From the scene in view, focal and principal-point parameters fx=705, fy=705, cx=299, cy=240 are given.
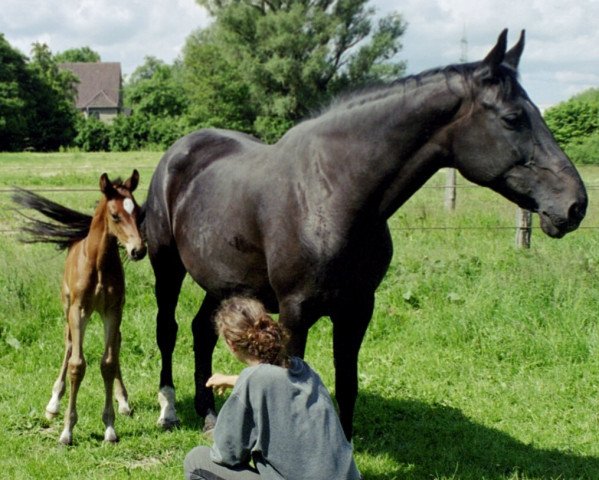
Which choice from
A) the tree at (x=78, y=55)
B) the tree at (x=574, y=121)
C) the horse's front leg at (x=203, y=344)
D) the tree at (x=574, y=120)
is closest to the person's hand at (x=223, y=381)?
the horse's front leg at (x=203, y=344)

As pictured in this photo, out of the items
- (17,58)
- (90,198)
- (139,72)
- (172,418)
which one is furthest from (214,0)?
(139,72)

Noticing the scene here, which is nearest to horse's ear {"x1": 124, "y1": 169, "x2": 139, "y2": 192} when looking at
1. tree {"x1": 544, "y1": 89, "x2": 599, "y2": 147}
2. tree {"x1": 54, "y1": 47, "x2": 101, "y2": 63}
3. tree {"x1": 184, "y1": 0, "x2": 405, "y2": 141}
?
tree {"x1": 544, "y1": 89, "x2": 599, "y2": 147}

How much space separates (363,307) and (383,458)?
1.07 m

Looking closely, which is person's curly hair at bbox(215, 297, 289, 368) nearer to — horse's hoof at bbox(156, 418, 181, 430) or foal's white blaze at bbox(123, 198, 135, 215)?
foal's white blaze at bbox(123, 198, 135, 215)

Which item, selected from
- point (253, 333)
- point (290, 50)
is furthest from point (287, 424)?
point (290, 50)

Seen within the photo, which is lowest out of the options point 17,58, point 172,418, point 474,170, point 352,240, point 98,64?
point 172,418

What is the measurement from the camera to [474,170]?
10.5 ft

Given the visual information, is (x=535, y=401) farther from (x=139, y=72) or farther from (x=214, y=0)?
(x=139, y=72)

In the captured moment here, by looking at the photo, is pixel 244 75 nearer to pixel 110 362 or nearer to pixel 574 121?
pixel 574 121

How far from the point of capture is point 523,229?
839 cm

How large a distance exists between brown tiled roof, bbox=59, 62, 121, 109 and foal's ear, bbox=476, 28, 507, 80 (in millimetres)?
81762

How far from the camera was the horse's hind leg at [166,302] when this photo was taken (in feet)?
16.3

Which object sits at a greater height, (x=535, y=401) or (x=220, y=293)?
(x=220, y=293)

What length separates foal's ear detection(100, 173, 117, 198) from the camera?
4211 mm
